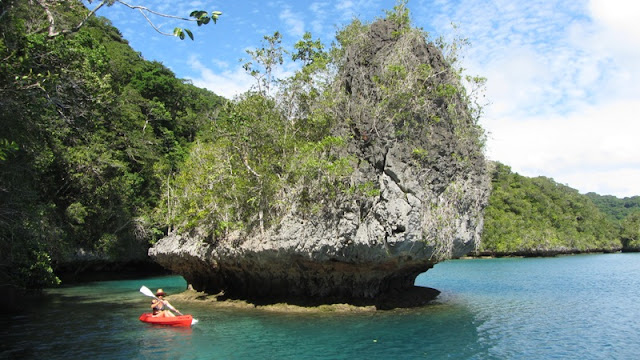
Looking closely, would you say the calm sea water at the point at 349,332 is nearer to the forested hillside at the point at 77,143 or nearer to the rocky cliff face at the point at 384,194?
the rocky cliff face at the point at 384,194

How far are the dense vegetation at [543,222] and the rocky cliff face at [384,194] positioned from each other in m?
45.6

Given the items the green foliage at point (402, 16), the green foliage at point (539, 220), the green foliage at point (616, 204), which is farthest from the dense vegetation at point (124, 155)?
the green foliage at point (616, 204)

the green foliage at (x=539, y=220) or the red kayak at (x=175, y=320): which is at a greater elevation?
the green foliage at (x=539, y=220)

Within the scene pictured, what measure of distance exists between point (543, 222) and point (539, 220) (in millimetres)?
599

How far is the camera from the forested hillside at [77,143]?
10164 mm

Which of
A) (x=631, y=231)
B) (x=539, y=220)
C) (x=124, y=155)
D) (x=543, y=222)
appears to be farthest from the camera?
(x=631, y=231)

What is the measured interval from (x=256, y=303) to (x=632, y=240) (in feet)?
260

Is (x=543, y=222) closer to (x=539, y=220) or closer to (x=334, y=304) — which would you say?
(x=539, y=220)

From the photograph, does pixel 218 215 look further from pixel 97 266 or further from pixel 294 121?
pixel 97 266

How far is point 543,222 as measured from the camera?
62.9 meters

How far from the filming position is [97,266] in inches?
1231

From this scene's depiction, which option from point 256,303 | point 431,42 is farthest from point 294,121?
point 256,303

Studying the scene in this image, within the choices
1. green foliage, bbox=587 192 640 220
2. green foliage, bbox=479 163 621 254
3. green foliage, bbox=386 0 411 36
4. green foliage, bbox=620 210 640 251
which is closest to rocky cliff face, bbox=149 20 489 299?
green foliage, bbox=386 0 411 36

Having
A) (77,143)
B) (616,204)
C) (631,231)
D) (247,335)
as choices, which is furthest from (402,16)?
(616,204)
